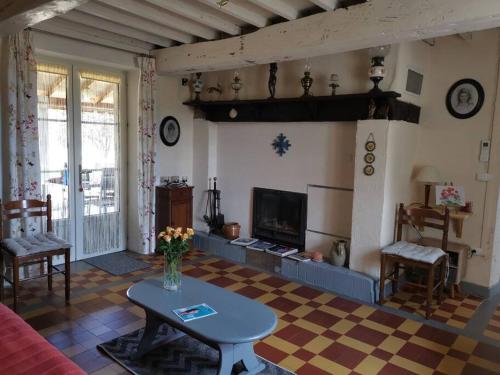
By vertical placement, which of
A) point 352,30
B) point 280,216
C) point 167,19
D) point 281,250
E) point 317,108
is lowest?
point 281,250

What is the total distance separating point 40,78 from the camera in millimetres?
4000

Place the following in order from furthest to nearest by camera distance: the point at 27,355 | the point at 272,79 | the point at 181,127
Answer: the point at 181,127 < the point at 272,79 < the point at 27,355

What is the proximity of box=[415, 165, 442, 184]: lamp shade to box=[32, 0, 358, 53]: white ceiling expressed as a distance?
5.89ft

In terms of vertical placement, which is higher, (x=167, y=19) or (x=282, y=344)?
(x=167, y=19)

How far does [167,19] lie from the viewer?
3471 mm

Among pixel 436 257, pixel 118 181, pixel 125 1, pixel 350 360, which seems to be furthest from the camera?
pixel 118 181

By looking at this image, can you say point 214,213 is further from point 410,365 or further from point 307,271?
point 410,365

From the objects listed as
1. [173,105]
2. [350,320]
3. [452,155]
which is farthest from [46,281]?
[452,155]

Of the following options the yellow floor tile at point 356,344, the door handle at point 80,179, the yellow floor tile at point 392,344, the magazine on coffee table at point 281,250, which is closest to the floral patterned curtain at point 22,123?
the door handle at point 80,179

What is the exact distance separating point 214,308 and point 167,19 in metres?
2.54

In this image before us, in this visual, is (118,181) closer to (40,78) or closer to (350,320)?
(40,78)

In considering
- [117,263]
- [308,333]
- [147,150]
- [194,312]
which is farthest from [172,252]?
[147,150]

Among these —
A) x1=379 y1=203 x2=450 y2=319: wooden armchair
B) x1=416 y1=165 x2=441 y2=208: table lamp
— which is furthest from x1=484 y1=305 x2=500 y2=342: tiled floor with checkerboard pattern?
x1=416 y1=165 x2=441 y2=208: table lamp

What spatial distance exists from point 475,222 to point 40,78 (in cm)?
459
